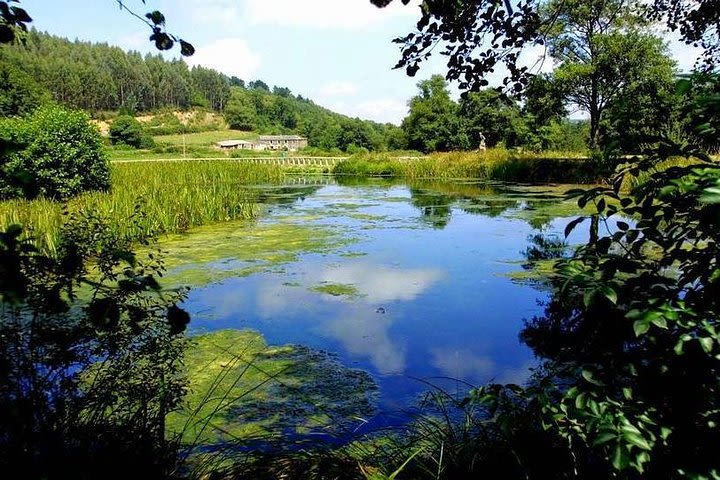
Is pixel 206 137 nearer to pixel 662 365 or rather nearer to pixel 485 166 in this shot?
pixel 485 166

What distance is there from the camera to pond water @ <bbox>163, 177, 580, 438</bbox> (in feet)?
13.2

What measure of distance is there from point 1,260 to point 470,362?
3.60 metres

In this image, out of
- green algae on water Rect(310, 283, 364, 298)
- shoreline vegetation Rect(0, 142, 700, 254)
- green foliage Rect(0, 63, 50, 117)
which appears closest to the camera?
green algae on water Rect(310, 283, 364, 298)

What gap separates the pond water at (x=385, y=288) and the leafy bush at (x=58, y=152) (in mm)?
3109

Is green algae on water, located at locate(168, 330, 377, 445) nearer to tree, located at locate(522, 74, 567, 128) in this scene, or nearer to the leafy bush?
the leafy bush

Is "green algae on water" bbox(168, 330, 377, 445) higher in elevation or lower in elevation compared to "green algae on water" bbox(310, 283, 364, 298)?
higher

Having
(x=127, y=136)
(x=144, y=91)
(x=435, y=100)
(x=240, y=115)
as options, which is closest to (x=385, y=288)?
(x=435, y=100)

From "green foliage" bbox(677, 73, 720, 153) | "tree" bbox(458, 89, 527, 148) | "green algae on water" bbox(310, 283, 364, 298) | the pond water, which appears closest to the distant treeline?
"tree" bbox(458, 89, 527, 148)

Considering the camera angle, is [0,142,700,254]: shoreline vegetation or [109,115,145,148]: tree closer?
[0,142,700,254]: shoreline vegetation

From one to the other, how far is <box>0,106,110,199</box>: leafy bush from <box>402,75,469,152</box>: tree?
35.0m

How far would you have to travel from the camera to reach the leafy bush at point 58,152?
9633 millimetres

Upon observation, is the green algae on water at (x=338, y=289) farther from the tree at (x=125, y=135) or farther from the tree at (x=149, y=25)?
the tree at (x=125, y=135)

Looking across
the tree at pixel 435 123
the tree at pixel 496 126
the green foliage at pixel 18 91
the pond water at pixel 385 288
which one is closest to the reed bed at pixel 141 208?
the pond water at pixel 385 288

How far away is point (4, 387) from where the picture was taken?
2002mm
